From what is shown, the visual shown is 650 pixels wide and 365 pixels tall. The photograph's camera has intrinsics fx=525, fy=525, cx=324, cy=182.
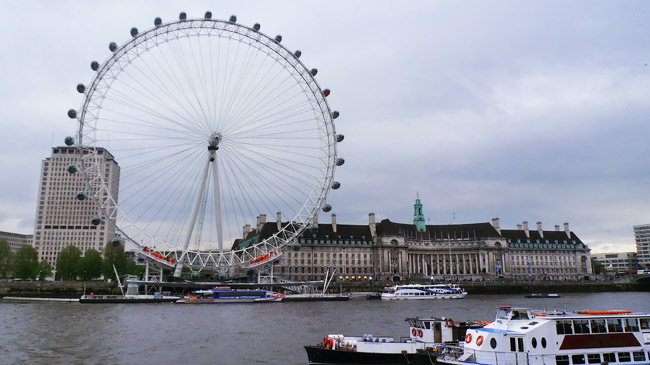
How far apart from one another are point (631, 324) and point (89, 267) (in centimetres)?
11066

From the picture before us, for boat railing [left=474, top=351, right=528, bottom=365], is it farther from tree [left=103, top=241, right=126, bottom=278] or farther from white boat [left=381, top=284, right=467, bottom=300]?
tree [left=103, top=241, right=126, bottom=278]

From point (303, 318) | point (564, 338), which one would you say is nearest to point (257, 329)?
point (303, 318)

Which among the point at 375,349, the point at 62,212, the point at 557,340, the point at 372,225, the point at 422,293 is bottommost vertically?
the point at 422,293

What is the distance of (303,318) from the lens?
5600 cm

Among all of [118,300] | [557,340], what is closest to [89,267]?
[118,300]

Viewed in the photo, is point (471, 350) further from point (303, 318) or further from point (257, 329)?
point (303, 318)

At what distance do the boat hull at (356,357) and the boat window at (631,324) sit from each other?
11.0 metres

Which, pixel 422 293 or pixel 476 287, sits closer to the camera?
pixel 422 293

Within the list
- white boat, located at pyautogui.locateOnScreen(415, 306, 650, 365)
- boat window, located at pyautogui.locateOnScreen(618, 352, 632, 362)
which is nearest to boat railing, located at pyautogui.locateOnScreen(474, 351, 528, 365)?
white boat, located at pyautogui.locateOnScreen(415, 306, 650, 365)

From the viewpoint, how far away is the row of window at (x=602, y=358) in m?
25.8

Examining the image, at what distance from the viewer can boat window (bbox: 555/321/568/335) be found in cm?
2589

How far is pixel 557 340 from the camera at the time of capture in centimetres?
2566

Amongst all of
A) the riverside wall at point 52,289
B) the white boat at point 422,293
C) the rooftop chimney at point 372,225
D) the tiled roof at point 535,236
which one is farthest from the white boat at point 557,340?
the tiled roof at point 535,236

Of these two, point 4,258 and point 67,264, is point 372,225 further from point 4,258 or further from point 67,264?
point 4,258
